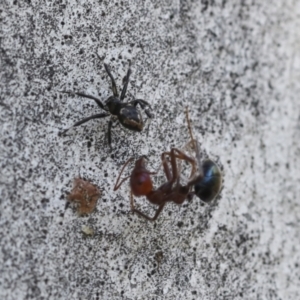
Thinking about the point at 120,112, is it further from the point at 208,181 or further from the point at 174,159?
the point at 208,181

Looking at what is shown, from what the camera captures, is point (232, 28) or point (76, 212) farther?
point (232, 28)

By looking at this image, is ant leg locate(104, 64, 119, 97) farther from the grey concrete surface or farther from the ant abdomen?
the ant abdomen

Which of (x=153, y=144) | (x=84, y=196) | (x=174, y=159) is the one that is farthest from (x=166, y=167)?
(x=84, y=196)

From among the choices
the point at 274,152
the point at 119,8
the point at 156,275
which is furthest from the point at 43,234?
the point at 274,152

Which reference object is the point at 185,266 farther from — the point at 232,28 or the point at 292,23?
the point at 292,23

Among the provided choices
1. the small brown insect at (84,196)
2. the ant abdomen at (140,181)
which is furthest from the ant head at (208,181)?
the small brown insect at (84,196)

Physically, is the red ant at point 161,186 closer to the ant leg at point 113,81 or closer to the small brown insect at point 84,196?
the small brown insect at point 84,196
